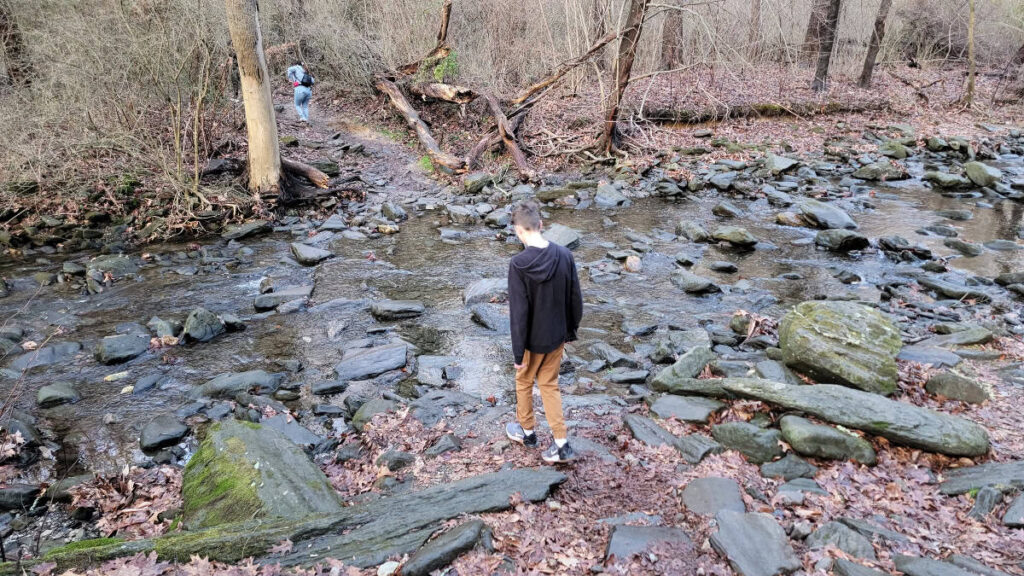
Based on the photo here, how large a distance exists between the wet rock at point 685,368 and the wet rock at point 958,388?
198cm

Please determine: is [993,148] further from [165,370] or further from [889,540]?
[165,370]

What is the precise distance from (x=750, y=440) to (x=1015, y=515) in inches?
64.5

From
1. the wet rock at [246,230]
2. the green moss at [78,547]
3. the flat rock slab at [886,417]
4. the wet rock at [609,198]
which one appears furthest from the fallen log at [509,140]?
the green moss at [78,547]

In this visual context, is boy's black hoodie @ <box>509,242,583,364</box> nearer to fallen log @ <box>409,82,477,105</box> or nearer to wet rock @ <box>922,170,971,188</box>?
fallen log @ <box>409,82,477,105</box>

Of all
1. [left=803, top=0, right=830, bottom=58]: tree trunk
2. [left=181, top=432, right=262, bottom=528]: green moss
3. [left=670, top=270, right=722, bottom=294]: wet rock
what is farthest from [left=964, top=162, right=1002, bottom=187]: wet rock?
[left=181, top=432, right=262, bottom=528]: green moss

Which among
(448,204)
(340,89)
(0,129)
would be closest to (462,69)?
(340,89)

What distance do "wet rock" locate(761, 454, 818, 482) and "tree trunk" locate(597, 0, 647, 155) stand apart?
1135 centimetres

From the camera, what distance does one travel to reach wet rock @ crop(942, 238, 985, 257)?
10.1 meters

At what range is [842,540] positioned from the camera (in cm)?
362

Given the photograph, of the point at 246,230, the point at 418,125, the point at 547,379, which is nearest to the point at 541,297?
the point at 547,379

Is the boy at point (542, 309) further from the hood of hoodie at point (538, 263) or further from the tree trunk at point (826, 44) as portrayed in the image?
the tree trunk at point (826, 44)

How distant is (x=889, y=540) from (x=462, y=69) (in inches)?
668

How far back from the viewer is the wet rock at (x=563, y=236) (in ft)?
35.2

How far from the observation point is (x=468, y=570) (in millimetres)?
3453
